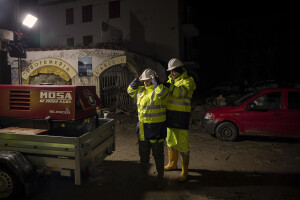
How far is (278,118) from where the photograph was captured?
253 inches

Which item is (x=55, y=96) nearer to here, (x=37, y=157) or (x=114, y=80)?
(x=37, y=157)

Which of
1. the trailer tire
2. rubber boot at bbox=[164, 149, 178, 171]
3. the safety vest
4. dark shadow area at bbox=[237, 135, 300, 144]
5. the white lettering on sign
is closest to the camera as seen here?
the trailer tire

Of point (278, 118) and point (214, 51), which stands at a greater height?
point (214, 51)

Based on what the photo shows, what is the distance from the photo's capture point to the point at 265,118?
653 centimetres

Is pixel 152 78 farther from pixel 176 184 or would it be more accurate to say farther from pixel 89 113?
pixel 176 184

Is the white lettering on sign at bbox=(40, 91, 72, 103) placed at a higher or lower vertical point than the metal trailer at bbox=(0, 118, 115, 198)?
higher

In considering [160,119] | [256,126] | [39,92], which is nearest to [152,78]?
[160,119]

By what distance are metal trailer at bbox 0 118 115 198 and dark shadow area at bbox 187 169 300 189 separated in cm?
207

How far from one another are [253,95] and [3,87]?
636 centimetres

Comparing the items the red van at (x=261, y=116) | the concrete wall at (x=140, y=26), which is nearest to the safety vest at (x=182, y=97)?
the red van at (x=261, y=116)

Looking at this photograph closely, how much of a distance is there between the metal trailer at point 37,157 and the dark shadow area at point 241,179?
6.78 ft

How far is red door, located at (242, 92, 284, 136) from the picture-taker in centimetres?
645

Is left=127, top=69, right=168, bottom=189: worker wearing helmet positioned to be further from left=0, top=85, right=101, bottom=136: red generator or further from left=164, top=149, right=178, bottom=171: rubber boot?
left=0, top=85, right=101, bottom=136: red generator

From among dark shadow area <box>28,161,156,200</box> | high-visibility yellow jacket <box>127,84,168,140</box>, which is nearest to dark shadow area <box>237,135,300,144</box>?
dark shadow area <box>28,161,156,200</box>
